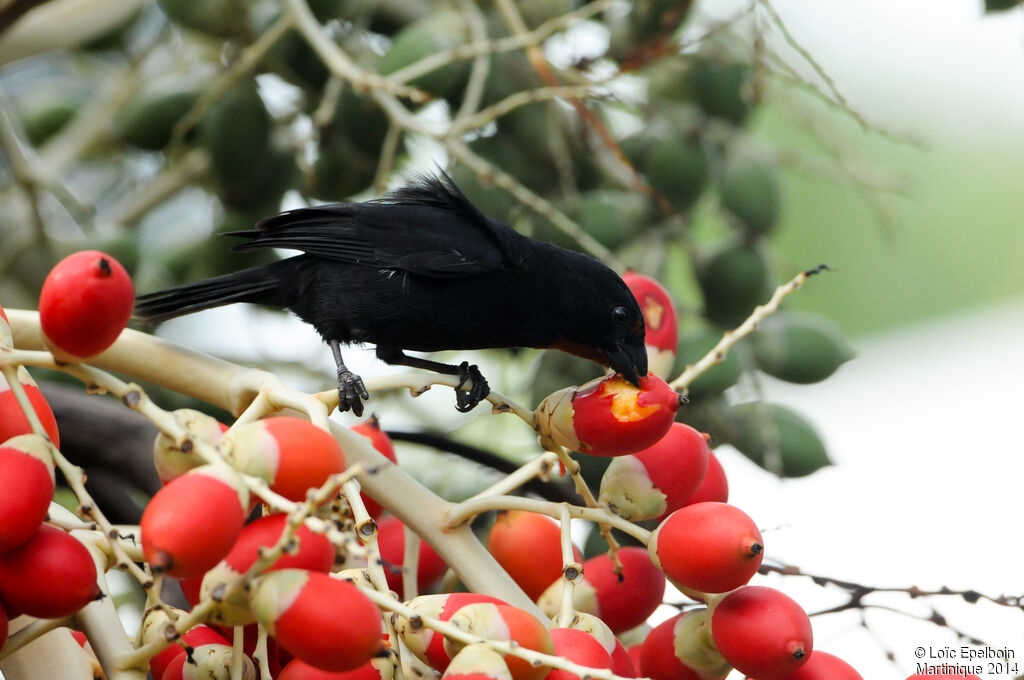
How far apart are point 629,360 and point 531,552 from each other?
0.23 meters

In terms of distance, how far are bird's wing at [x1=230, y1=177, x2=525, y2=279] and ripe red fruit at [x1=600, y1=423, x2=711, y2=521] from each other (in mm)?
709

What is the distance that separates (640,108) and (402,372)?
1037 mm

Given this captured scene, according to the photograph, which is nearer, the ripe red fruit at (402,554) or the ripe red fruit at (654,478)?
the ripe red fruit at (654,478)

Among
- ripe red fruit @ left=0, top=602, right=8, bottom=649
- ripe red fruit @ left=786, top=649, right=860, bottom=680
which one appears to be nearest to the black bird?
ripe red fruit @ left=786, top=649, right=860, bottom=680

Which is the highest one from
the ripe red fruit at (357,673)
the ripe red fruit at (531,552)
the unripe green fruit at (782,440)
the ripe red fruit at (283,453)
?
the ripe red fruit at (283,453)

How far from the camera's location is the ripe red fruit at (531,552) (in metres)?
1.14

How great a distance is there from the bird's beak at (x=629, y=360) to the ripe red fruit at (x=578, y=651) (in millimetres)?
250

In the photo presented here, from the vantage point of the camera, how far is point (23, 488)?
770 millimetres

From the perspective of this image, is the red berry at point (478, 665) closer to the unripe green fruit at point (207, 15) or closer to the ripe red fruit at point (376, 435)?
the ripe red fruit at point (376, 435)

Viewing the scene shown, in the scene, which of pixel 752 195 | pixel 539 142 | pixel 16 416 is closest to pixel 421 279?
pixel 539 142

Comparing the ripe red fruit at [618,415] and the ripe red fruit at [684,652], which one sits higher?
the ripe red fruit at [618,415]

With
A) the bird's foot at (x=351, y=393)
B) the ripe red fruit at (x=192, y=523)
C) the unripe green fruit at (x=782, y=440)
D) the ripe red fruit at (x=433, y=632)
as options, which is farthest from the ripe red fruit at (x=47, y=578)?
the unripe green fruit at (x=782, y=440)

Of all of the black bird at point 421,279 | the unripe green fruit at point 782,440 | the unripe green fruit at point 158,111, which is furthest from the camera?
the unripe green fruit at point 158,111

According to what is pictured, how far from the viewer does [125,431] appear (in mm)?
1405
